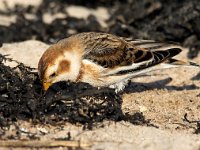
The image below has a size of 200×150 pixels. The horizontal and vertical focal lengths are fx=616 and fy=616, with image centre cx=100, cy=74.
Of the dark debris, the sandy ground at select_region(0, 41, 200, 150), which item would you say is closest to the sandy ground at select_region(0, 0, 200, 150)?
the sandy ground at select_region(0, 41, 200, 150)

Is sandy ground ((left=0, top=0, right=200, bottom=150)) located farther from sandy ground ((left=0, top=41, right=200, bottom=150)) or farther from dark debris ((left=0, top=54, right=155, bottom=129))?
dark debris ((left=0, top=54, right=155, bottom=129))

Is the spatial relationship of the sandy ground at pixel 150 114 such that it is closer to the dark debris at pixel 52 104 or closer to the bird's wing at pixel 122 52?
the dark debris at pixel 52 104

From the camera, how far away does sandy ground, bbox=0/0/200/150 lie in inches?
225

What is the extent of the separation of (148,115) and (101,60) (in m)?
0.85

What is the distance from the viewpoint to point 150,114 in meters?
7.10

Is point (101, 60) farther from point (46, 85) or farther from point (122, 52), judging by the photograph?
point (46, 85)

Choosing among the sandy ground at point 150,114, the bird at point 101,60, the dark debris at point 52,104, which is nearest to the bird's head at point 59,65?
the bird at point 101,60

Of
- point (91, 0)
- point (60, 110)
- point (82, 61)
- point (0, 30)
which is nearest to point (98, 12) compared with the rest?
point (91, 0)

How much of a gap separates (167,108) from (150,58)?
0.72 m

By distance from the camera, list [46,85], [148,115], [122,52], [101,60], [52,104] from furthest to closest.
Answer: [122,52] < [101,60] < [148,115] < [46,85] < [52,104]

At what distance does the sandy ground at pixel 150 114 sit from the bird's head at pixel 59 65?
0.75 metres

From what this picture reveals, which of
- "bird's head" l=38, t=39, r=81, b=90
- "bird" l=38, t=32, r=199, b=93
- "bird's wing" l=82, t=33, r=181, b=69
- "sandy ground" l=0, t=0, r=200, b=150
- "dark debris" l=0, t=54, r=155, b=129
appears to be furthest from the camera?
"bird's wing" l=82, t=33, r=181, b=69

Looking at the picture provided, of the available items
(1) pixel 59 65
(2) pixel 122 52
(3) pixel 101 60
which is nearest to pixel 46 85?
(1) pixel 59 65

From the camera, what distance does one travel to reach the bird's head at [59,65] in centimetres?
663
